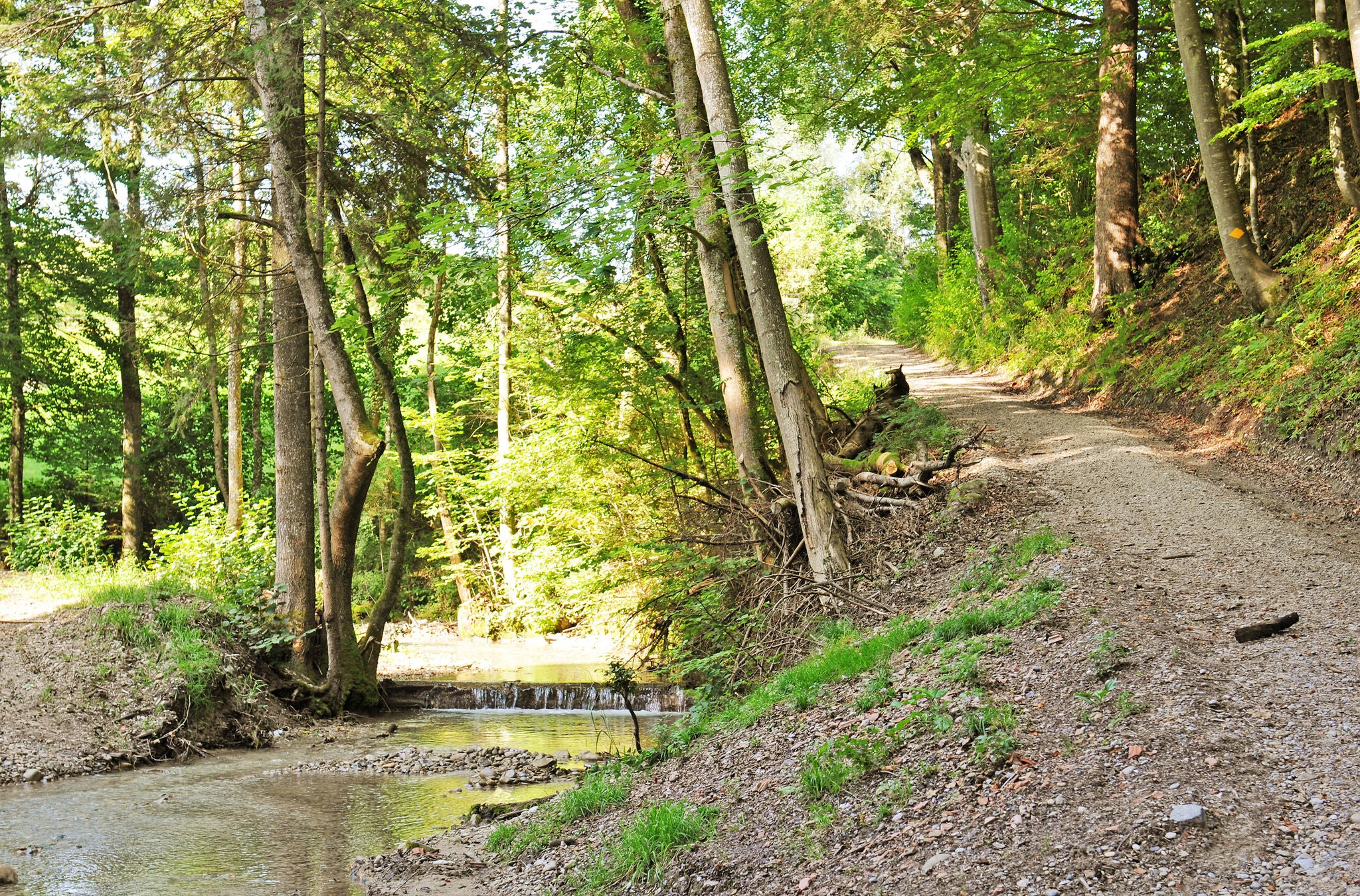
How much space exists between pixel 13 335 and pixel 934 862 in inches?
851

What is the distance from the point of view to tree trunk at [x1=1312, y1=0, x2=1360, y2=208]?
1080cm

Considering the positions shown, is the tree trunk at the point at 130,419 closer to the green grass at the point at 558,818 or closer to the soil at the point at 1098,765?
the green grass at the point at 558,818

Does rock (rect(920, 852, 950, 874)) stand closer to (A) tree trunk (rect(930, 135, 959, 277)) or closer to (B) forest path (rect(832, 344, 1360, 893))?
(B) forest path (rect(832, 344, 1360, 893))

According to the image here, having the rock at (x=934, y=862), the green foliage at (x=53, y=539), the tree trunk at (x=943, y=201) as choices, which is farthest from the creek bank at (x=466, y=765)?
the tree trunk at (x=943, y=201)

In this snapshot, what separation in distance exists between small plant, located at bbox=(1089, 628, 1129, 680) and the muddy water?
4.54 metres

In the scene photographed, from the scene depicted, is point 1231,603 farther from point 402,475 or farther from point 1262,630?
point 402,475

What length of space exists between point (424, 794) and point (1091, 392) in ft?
40.3

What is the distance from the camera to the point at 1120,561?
7090mm

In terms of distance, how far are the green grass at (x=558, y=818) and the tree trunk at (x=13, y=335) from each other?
17946 millimetres

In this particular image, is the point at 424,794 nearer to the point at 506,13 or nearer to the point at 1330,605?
the point at 1330,605

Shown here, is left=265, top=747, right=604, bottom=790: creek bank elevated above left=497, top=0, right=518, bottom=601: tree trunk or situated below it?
below

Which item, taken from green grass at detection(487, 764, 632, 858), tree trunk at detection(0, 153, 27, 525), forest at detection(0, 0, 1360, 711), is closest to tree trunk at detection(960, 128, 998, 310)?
forest at detection(0, 0, 1360, 711)

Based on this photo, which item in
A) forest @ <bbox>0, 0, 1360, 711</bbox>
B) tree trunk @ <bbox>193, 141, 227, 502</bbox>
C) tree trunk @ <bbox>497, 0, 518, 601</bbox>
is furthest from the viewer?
tree trunk @ <bbox>497, 0, 518, 601</bbox>

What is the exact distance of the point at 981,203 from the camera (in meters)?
23.5
